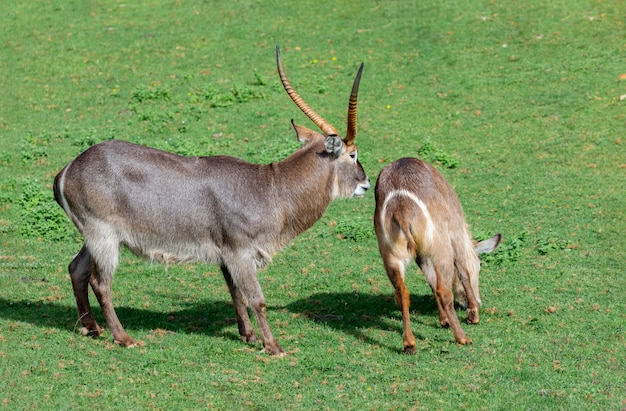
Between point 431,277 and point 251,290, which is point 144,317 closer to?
point 251,290

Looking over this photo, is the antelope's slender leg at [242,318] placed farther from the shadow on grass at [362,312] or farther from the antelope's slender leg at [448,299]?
the antelope's slender leg at [448,299]

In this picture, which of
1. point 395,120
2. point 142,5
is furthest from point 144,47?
point 395,120

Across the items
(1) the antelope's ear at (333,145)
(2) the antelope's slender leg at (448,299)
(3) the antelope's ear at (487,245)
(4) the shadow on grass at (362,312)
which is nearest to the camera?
(2) the antelope's slender leg at (448,299)

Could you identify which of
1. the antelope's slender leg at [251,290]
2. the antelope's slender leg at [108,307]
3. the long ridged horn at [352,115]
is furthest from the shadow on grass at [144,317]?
the long ridged horn at [352,115]

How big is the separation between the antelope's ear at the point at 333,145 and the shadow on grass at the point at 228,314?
1.66m

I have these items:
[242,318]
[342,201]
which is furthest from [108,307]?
[342,201]

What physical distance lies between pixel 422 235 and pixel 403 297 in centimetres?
56

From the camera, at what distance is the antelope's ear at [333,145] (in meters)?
7.63

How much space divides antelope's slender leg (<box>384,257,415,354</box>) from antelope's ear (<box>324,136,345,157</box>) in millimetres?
1108

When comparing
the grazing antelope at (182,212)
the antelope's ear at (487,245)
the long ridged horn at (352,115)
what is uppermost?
the long ridged horn at (352,115)

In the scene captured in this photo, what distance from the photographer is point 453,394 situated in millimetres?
6406

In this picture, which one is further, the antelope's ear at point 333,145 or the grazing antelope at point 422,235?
the antelope's ear at point 333,145

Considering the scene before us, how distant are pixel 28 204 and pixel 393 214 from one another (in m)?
5.74

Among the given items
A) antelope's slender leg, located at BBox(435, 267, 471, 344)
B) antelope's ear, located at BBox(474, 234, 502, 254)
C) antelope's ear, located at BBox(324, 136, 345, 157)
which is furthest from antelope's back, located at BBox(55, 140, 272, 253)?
antelope's ear, located at BBox(474, 234, 502, 254)
